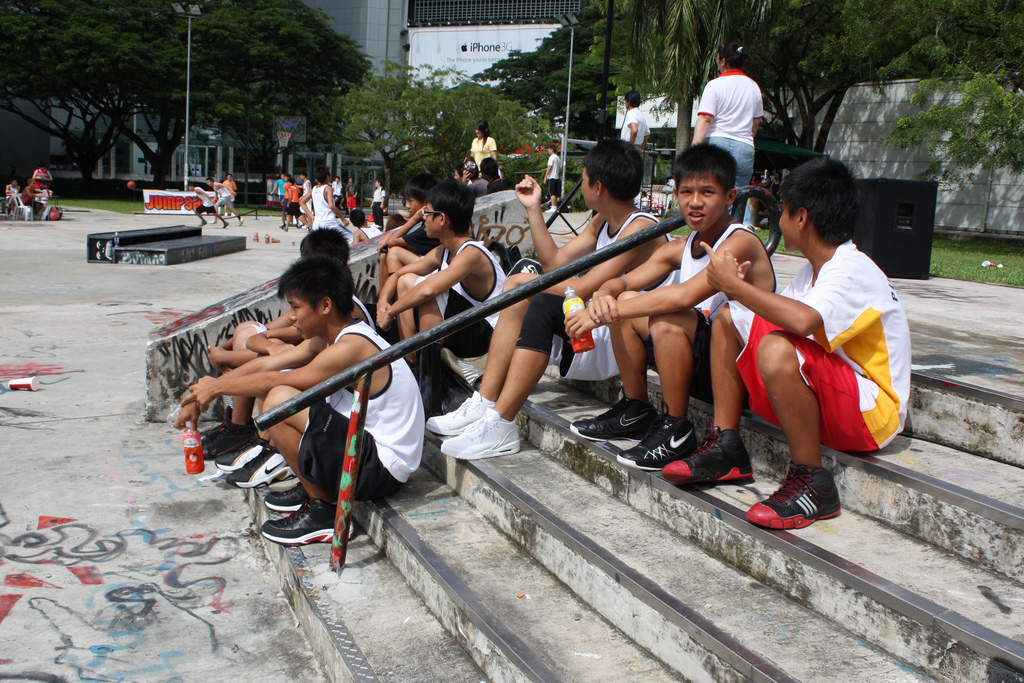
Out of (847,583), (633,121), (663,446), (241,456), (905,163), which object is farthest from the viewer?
(905,163)

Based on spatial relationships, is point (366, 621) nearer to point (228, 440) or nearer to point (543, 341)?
point (543, 341)

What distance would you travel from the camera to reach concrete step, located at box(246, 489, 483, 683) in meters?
2.31

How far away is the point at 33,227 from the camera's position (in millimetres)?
18031

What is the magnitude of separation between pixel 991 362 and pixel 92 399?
18.5 ft

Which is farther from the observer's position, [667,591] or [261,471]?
[261,471]

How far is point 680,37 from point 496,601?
17647mm

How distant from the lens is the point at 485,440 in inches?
134

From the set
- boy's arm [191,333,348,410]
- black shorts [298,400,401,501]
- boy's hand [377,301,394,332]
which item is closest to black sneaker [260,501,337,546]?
black shorts [298,400,401,501]

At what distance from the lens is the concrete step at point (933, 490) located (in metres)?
2.17

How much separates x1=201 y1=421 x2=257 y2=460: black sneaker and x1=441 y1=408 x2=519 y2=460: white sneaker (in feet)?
4.86

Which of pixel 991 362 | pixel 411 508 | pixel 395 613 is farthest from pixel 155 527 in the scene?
pixel 991 362

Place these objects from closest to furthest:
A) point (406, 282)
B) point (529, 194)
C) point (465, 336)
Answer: point (465, 336)
point (529, 194)
point (406, 282)

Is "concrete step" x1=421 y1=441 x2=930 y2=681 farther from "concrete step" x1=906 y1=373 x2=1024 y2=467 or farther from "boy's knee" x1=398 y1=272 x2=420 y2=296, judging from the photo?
"boy's knee" x1=398 y1=272 x2=420 y2=296

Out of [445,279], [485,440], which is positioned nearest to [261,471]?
[485,440]
